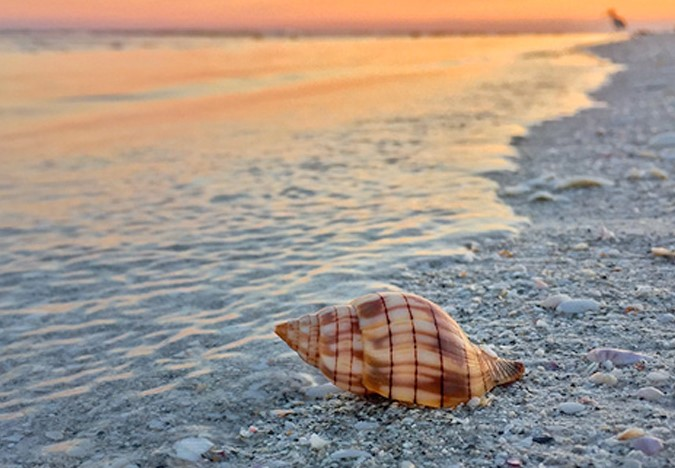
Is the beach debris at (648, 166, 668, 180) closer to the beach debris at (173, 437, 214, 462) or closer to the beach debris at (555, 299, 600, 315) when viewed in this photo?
the beach debris at (555, 299, 600, 315)

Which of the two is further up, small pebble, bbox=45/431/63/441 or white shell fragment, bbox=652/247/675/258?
white shell fragment, bbox=652/247/675/258

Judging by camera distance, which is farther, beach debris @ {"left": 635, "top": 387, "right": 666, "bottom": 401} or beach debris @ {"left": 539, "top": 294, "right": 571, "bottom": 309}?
beach debris @ {"left": 539, "top": 294, "right": 571, "bottom": 309}

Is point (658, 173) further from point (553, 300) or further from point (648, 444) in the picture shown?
point (648, 444)

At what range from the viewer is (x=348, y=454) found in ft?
9.08

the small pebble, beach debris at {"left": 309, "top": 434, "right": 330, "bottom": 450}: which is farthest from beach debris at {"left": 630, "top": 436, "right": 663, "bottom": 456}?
the small pebble

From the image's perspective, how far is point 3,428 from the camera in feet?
10.7

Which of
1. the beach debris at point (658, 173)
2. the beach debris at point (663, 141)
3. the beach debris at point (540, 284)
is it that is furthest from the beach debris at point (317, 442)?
the beach debris at point (663, 141)

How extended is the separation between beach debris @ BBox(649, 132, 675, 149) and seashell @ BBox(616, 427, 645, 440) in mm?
6859

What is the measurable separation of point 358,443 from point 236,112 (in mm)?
12580

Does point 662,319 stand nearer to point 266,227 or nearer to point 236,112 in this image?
point 266,227

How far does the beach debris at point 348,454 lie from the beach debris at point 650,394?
1.17 metres

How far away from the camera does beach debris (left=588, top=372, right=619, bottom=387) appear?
312cm

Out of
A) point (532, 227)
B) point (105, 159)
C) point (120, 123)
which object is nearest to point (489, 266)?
point (532, 227)

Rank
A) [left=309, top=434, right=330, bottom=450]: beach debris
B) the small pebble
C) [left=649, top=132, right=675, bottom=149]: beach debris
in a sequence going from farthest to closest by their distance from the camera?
[left=649, top=132, right=675, bottom=149]: beach debris → the small pebble → [left=309, top=434, right=330, bottom=450]: beach debris
